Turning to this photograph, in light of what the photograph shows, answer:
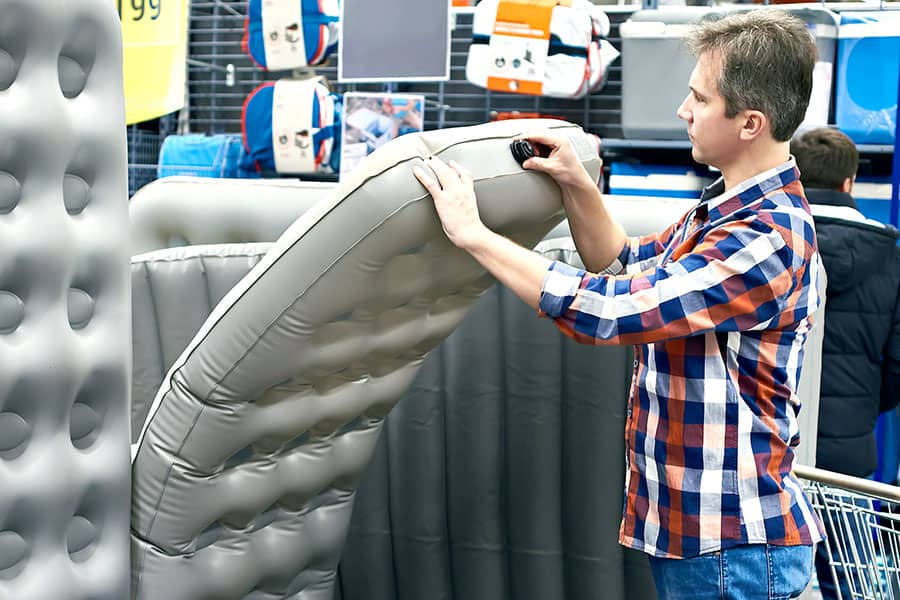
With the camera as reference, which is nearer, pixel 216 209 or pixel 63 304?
pixel 63 304

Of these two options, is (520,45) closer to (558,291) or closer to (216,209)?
(216,209)

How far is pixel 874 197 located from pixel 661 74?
3.09 ft

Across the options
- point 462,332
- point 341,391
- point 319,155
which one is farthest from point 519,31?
point 341,391

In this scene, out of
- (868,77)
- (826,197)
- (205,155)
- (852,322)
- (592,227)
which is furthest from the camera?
(205,155)

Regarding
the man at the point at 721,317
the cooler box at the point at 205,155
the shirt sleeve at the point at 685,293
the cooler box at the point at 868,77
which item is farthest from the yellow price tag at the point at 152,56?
the cooler box at the point at 868,77

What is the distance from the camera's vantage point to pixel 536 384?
6.68ft

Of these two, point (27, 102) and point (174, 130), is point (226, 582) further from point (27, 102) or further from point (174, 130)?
point (174, 130)

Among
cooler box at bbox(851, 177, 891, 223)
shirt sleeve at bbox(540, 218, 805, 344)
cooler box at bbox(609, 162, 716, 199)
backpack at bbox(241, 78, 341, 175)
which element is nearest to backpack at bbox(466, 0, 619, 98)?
cooler box at bbox(609, 162, 716, 199)

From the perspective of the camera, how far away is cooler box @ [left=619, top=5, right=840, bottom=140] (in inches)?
154

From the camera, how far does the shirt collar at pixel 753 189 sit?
4.48 ft

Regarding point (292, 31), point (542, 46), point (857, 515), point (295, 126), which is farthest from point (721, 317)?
point (292, 31)

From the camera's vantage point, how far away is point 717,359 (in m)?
1.35

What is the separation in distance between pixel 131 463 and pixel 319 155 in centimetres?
350

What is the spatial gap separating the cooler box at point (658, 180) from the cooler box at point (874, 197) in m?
0.55
